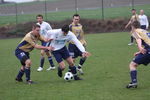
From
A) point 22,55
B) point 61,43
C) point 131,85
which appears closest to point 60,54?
point 61,43

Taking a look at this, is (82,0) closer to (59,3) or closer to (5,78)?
(59,3)

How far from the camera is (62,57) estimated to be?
11172 mm

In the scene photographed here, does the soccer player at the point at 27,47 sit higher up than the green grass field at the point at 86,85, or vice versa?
the soccer player at the point at 27,47

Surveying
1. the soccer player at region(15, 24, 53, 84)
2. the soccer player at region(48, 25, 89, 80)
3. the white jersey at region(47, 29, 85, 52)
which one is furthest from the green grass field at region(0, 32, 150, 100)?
the white jersey at region(47, 29, 85, 52)

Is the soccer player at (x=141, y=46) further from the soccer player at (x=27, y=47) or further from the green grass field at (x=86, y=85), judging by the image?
the soccer player at (x=27, y=47)

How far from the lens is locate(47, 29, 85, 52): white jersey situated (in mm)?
10742

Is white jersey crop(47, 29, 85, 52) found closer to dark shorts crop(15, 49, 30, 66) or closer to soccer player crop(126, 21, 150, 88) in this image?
dark shorts crop(15, 49, 30, 66)

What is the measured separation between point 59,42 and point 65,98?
2.64m

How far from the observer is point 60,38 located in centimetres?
1084

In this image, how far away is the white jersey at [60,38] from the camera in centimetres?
1074

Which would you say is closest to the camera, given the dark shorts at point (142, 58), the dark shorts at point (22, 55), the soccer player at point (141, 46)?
the soccer player at point (141, 46)

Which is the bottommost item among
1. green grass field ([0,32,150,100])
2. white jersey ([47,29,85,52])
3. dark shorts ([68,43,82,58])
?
green grass field ([0,32,150,100])

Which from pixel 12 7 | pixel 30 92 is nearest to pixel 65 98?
pixel 30 92

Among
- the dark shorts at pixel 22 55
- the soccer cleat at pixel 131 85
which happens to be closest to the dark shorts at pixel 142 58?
the soccer cleat at pixel 131 85
